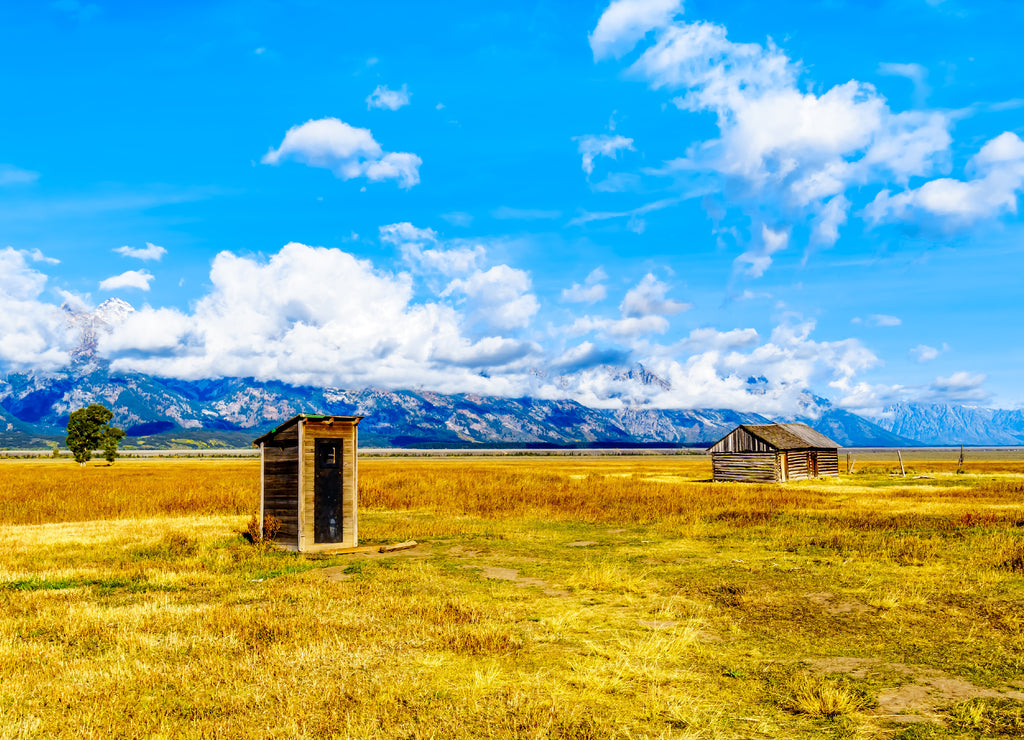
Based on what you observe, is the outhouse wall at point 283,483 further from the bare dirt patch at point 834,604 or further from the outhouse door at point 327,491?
the bare dirt patch at point 834,604

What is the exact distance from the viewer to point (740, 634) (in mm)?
9219

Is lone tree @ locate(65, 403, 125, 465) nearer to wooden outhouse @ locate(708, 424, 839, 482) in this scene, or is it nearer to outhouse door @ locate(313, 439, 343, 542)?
wooden outhouse @ locate(708, 424, 839, 482)

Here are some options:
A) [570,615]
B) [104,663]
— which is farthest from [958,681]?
[104,663]

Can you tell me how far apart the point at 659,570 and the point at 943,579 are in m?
5.57

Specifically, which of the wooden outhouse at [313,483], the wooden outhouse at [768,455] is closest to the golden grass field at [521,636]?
the wooden outhouse at [313,483]

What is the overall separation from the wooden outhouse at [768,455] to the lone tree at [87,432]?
96.8 metres

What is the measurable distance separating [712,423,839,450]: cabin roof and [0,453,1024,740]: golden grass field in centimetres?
3308

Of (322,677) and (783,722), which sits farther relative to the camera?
(322,677)

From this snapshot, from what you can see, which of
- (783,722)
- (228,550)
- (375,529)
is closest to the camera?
(783,722)

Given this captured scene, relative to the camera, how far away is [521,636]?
8.97 meters

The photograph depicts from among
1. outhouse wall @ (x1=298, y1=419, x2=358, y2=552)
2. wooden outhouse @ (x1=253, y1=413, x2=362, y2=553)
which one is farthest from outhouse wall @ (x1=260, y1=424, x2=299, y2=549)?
outhouse wall @ (x1=298, y1=419, x2=358, y2=552)

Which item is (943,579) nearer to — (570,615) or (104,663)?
(570,615)

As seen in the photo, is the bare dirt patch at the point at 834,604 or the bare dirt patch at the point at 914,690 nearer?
the bare dirt patch at the point at 914,690

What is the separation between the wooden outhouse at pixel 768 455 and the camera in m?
51.3
